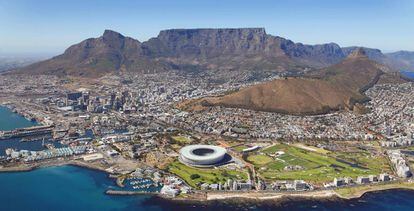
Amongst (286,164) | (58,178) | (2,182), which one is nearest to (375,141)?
(286,164)

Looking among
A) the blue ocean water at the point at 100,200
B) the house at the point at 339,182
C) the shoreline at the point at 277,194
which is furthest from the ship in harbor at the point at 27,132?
the house at the point at 339,182

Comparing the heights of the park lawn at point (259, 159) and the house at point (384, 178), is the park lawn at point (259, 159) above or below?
below

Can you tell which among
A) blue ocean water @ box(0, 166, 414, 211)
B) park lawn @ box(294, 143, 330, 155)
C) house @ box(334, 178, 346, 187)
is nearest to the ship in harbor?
blue ocean water @ box(0, 166, 414, 211)

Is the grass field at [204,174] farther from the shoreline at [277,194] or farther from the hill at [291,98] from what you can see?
the hill at [291,98]

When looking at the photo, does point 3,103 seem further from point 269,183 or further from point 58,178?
point 269,183

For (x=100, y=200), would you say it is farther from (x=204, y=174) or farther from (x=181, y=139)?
(x=181, y=139)

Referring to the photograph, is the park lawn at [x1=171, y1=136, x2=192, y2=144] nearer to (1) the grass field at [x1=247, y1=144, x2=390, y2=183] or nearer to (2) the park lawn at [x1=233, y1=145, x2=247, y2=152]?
(2) the park lawn at [x1=233, y1=145, x2=247, y2=152]
